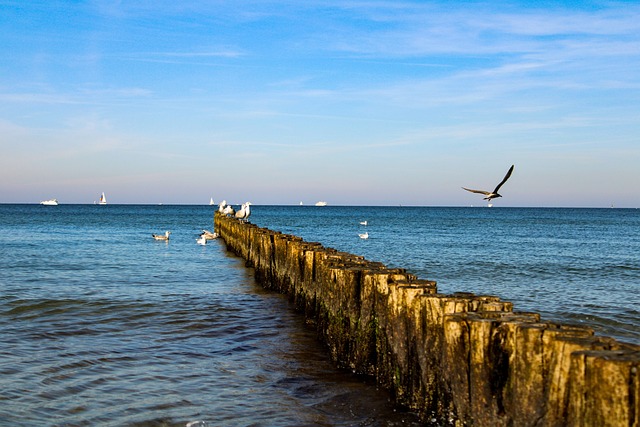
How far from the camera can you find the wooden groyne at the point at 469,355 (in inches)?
137

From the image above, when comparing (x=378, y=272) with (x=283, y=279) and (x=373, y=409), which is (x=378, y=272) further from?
(x=283, y=279)

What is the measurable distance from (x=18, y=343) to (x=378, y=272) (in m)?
5.22

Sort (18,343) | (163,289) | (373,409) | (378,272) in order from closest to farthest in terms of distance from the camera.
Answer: (373,409) → (378,272) → (18,343) → (163,289)

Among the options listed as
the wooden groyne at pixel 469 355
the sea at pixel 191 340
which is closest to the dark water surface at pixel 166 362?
the sea at pixel 191 340

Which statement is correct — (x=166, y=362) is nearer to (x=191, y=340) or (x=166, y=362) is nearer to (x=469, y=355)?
(x=191, y=340)

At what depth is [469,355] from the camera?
4734mm

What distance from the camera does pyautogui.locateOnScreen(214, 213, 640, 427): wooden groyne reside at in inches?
137

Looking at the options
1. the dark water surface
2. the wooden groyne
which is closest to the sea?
the dark water surface

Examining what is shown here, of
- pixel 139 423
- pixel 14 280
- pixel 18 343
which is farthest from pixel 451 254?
pixel 139 423

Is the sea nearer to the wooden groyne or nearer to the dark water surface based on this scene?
the dark water surface

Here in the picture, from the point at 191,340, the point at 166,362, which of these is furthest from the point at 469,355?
the point at 191,340

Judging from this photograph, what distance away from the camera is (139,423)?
5879mm

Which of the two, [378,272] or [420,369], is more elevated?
[378,272]

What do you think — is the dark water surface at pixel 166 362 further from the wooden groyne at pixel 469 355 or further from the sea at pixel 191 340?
the wooden groyne at pixel 469 355
